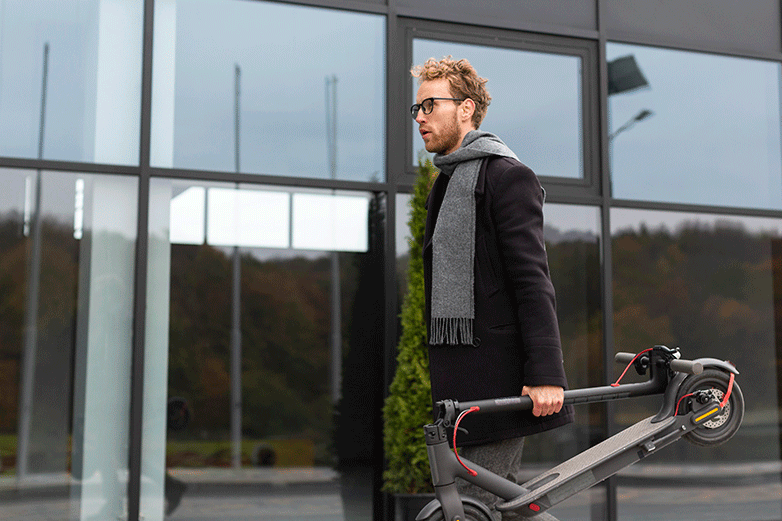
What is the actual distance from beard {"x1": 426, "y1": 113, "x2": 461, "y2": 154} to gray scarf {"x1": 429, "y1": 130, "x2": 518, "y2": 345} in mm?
57

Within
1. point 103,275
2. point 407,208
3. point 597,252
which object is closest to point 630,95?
point 597,252

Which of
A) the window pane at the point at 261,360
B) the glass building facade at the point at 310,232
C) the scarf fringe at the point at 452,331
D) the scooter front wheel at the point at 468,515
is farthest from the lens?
the window pane at the point at 261,360

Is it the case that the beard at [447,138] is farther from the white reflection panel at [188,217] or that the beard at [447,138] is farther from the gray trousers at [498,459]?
the white reflection panel at [188,217]

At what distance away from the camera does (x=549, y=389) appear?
2059 millimetres

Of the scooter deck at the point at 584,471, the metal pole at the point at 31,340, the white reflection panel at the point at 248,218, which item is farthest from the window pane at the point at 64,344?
the scooter deck at the point at 584,471

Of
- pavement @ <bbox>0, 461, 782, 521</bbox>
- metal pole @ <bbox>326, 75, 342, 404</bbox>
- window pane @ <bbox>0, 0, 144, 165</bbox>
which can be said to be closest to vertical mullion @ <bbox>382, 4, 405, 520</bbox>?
pavement @ <bbox>0, 461, 782, 521</bbox>

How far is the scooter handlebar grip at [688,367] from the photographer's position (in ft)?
6.81

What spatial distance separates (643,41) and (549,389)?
371 centimetres

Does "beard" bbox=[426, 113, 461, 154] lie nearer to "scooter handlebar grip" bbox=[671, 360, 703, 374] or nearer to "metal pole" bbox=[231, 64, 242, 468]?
"scooter handlebar grip" bbox=[671, 360, 703, 374]

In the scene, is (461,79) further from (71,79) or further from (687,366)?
(71,79)

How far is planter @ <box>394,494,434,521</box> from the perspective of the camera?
3.97 m

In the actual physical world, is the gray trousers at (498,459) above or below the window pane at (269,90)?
below

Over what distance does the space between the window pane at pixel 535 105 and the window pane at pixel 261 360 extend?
3.31 feet

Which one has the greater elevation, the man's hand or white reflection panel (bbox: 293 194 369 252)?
white reflection panel (bbox: 293 194 369 252)
